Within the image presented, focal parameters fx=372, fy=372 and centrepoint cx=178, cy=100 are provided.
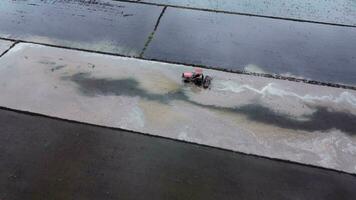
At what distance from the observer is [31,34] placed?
4.25 meters

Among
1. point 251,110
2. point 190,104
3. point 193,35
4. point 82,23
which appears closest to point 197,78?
point 190,104

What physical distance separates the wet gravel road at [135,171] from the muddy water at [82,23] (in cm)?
140

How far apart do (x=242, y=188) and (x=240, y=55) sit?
5.90ft

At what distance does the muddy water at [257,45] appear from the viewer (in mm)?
3836

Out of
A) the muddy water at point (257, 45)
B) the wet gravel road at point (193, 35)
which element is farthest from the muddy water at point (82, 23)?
the muddy water at point (257, 45)

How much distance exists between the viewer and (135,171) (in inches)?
106

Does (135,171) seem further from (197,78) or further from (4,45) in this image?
(4,45)

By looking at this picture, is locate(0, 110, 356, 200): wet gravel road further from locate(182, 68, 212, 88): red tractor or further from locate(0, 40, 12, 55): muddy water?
locate(0, 40, 12, 55): muddy water

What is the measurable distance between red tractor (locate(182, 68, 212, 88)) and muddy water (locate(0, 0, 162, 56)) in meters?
0.69

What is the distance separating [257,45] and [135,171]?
7.22 feet

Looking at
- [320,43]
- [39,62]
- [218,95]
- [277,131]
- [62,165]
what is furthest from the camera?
[320,43]

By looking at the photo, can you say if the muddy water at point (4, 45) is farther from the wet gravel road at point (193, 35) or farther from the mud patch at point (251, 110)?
the mud patch at point (251, 110)

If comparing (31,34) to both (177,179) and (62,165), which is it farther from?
(177,179)

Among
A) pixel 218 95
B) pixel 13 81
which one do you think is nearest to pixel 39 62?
pixel 13 81
